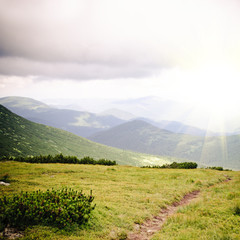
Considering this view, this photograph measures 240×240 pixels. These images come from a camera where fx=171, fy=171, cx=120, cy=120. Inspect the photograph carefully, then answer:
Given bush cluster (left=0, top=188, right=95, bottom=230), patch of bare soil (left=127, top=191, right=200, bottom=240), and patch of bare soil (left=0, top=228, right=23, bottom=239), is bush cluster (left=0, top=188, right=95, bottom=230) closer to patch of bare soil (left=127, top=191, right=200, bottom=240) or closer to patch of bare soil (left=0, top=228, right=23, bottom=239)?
patch of bare soil (left=0, top=228, right=23, bottom=239)

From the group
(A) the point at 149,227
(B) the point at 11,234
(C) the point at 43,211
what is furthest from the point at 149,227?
(B) the point at 11,234

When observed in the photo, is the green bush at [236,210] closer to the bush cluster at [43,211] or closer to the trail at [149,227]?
the trail at [149,227]

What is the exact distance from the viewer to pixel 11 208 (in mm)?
9641

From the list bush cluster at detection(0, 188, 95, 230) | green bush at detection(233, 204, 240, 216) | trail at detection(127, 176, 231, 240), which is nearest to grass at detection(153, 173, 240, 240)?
green bush at detection(233, 204, 240, 216)

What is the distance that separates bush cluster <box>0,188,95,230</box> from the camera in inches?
370

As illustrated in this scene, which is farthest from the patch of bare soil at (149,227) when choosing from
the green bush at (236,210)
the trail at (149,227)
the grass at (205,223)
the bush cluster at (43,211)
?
the green bush at (236,210)

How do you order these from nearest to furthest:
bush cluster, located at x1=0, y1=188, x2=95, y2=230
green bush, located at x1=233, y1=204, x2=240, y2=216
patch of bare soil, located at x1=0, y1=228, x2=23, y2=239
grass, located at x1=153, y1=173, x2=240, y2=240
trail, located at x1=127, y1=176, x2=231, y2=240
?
patch of bare soil, located at x1=0, y1=228, x2=23, y2=239, bush cluster, located at x1=0, y1=188, x2=95, y2=230, grass, located at x1=153, y1=173, x2=240, y2=240, trail, located at x1=127, y1=176, x2=231, y2=240, green bush, located at x1=233, y1=204, x2=240, y2=216

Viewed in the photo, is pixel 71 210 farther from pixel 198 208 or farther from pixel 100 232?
pixel 198 208

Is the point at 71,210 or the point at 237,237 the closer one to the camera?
the point at 237,237

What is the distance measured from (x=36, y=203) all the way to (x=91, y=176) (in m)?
18.2

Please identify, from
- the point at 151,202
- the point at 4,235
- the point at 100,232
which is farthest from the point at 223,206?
the point at 4,235

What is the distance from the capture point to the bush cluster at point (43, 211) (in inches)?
370

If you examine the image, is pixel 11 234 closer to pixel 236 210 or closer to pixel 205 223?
pixel 205 223

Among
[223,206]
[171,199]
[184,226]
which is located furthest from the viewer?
[171,199]
